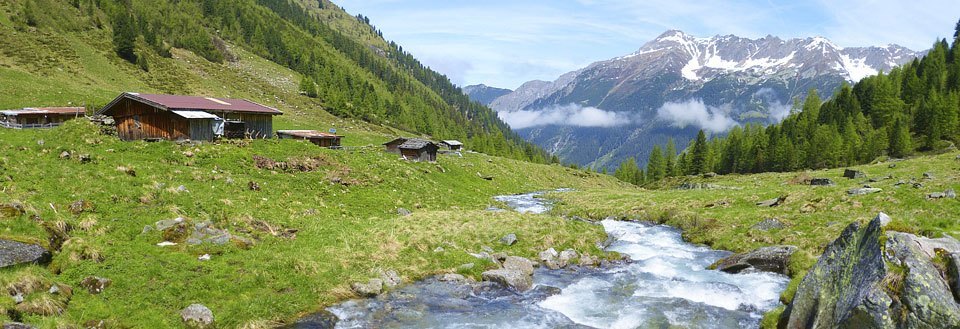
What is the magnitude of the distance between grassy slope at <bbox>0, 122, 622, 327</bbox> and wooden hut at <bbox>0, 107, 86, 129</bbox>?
28.1 feet

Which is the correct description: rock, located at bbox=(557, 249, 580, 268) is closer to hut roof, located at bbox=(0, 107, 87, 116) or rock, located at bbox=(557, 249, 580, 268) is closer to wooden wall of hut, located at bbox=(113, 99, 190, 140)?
wooden wall of hut, located at bbox=(113, 99, 190, 140)

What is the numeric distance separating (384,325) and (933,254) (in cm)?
1627

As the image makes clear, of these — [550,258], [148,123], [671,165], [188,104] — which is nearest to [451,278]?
[550,258]

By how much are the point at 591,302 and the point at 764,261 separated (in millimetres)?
9787

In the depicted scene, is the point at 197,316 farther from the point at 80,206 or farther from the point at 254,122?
the point at 254,122

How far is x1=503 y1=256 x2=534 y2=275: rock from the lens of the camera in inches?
914

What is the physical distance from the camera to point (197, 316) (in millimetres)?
15141

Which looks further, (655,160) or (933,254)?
(655,160)

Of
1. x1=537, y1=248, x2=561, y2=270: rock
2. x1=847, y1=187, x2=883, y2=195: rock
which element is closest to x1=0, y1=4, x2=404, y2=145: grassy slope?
x1=537, y1=248, x2=561, y2=270: rock

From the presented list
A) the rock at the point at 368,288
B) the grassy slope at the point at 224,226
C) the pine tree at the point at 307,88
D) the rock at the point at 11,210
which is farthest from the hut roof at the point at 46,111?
the pine tree at the point at 307,88

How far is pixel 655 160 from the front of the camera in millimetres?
144500

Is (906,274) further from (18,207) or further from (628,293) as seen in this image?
(18,207)

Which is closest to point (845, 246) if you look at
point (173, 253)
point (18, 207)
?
point (173, 253)

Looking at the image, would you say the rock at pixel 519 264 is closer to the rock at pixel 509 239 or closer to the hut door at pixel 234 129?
the rock at pixel 509 239
